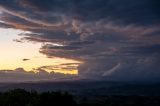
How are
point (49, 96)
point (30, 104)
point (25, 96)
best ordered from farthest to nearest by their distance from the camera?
point (25, 96) < point (49, 96) < point (30, 104)

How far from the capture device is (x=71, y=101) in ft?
326

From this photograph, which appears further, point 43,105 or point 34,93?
point 34,93

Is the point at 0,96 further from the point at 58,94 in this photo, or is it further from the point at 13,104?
the point at 58,94

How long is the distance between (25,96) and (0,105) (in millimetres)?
8284

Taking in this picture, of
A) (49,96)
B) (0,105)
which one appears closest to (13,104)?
(0,105)

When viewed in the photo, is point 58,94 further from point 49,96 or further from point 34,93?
point 34,93

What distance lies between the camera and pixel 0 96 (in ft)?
347

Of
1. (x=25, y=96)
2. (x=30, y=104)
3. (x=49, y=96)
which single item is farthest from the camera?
(x=25, y=96)

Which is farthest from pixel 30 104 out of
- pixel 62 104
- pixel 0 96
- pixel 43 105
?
pixel 0 96

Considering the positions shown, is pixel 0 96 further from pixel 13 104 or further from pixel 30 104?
pixel 30 104

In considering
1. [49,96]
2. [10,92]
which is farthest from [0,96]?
[49,96]

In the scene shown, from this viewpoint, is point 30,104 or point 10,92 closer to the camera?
point 30,104

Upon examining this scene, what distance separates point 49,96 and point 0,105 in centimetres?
1184

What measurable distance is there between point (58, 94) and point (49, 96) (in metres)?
2.63
